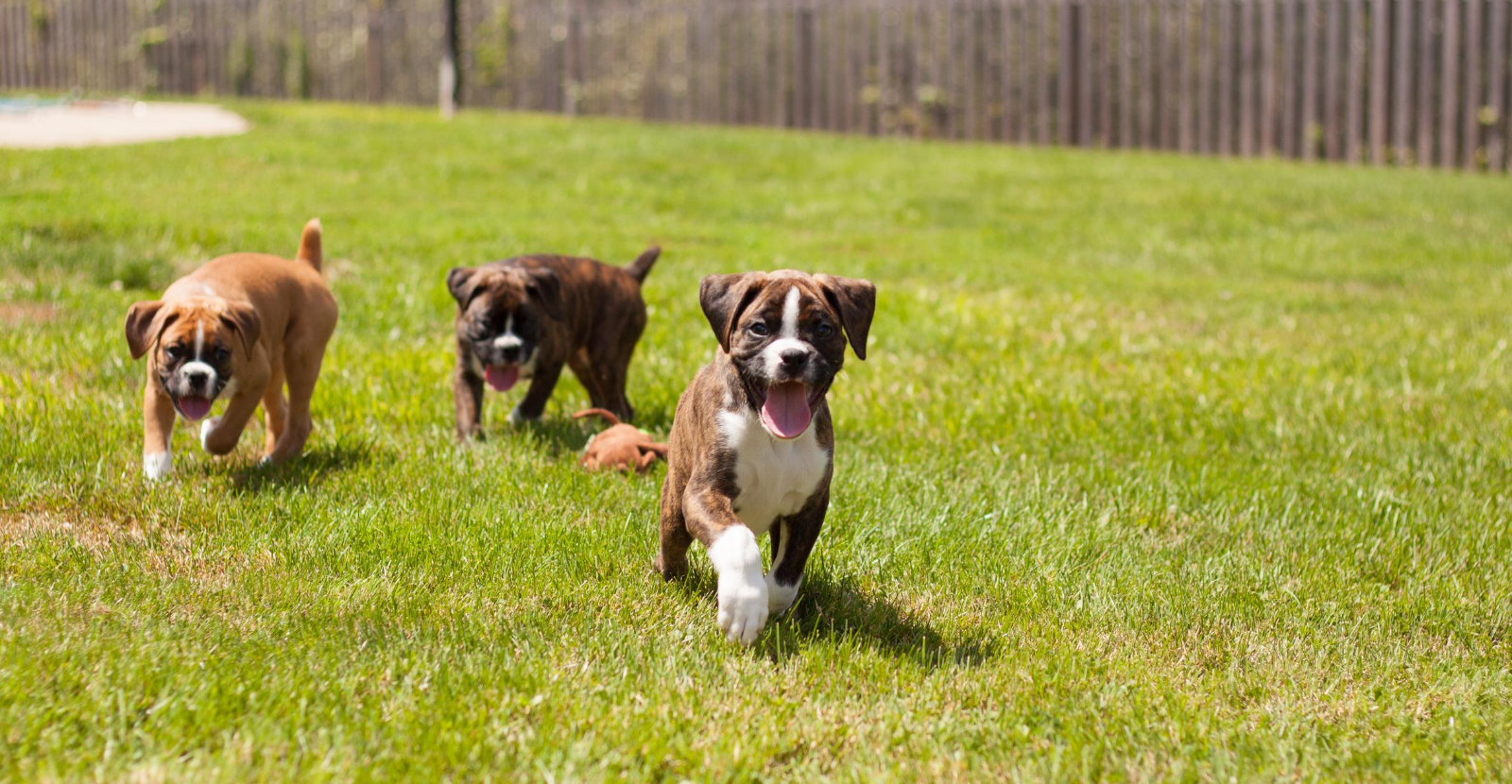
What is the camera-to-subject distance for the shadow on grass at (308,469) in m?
5.38

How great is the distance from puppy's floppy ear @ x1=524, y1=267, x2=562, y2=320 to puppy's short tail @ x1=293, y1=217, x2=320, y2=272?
3.27ft

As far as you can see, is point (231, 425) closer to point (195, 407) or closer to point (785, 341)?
point (195, 407)

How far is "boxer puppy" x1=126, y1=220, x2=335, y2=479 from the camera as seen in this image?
5.12m

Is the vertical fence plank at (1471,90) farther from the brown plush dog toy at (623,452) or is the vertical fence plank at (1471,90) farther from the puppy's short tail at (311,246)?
the puppy's short tail at (311,246)

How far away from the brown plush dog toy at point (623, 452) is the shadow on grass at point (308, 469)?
0.89 meters

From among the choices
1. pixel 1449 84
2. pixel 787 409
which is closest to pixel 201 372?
pixel 787 409

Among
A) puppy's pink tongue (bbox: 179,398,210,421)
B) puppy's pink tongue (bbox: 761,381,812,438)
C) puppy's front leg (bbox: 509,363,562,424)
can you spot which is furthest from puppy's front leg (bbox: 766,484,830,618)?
puppy's front leg (bbox: 509,363,562,424)

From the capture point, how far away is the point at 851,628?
4.34 m

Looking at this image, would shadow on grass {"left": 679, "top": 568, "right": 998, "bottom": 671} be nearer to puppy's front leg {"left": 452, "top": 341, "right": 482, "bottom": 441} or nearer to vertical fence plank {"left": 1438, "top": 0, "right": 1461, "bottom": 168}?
puppy's front leg {"left": 452, "top": 341, "right": 482, "bottom": 441}

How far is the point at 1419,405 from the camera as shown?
745cm

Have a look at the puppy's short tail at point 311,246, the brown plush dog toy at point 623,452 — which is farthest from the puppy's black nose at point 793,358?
the puppy's short tail at point 311,246

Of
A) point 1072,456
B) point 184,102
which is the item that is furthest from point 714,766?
point 184,102

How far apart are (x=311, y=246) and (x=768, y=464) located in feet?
10.5

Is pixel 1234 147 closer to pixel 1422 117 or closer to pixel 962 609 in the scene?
pixel 1422 117
